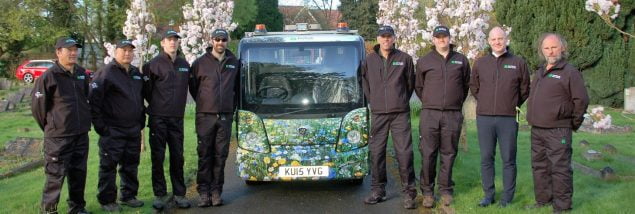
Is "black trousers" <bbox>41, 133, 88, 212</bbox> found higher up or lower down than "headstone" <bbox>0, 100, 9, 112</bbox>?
higher up

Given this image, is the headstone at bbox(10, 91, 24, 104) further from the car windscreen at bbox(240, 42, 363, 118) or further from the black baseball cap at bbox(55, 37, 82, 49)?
the black baseball cap at bbox(55, 37, 82, 49)

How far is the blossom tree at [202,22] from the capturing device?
1501 cm

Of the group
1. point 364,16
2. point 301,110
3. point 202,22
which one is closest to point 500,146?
point 301,110

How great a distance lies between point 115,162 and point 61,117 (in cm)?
88

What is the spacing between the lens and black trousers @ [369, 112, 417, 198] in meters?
6.72

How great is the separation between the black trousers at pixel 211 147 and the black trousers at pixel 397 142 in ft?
5.74

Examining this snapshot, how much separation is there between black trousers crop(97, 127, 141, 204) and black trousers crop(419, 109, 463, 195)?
3287mm

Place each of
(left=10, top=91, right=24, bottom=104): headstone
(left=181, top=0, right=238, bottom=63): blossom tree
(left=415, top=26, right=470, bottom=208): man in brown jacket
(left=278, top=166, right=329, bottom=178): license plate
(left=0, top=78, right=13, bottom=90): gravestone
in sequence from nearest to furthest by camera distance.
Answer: (left=415, top=26, right=470, bottom=208): man in brown jacket < (left=278, top=166, right=329, bottom=178): license plate < (left=181, top=0, right=238, bottom=63): blossom tree < (left=10, top=91, right=24, bottom=104): headstone < (left=0, top=78, right=13, bottom=90): gravestone

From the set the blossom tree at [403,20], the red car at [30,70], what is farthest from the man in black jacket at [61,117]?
the red car at [30,70]

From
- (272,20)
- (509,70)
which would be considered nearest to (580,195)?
(509,70)

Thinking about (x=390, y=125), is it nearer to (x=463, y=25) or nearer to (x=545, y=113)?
(x=545, y=113)

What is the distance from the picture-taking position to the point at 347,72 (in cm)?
749

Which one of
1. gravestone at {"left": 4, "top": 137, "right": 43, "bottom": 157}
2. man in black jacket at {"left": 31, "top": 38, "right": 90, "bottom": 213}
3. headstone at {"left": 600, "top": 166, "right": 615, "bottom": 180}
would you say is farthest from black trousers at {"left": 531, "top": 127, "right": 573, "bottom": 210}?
gravestone at {"left": 4, "top": 137, "right": 43, "bottom": 157}

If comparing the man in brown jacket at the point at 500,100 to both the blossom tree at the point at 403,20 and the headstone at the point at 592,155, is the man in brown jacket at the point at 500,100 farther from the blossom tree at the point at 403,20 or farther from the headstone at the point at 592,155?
the blossom tree at the point at 403,20
